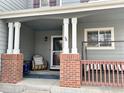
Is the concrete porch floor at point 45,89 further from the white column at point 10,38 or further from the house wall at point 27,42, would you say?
the house wall at point 27,42

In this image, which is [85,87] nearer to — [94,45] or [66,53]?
[66,53]

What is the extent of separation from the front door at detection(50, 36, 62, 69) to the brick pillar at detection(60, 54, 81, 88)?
3253 millimetres

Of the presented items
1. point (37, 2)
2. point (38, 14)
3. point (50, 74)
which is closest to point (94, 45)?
point (50, 74)

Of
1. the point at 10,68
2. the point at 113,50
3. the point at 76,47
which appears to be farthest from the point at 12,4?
the point at 113,50

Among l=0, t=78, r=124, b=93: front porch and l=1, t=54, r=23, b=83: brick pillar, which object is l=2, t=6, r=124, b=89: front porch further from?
l=0, t=78, r=124, b=93: front porch

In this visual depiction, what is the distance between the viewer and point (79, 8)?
17.1 ft

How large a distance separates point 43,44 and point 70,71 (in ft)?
13.4

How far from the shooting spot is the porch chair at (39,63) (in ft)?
26.9

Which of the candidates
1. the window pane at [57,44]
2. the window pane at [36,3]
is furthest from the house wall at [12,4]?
the window pane at [57,44]

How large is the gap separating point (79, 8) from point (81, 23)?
1.91 meters

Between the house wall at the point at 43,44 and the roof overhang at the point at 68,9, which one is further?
the house wall at the point at 43,44

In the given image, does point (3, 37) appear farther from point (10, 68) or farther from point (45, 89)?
point (45, 89)

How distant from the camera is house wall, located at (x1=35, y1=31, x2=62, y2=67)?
882 centimetres

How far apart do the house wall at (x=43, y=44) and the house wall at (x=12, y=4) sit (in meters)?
1.87
